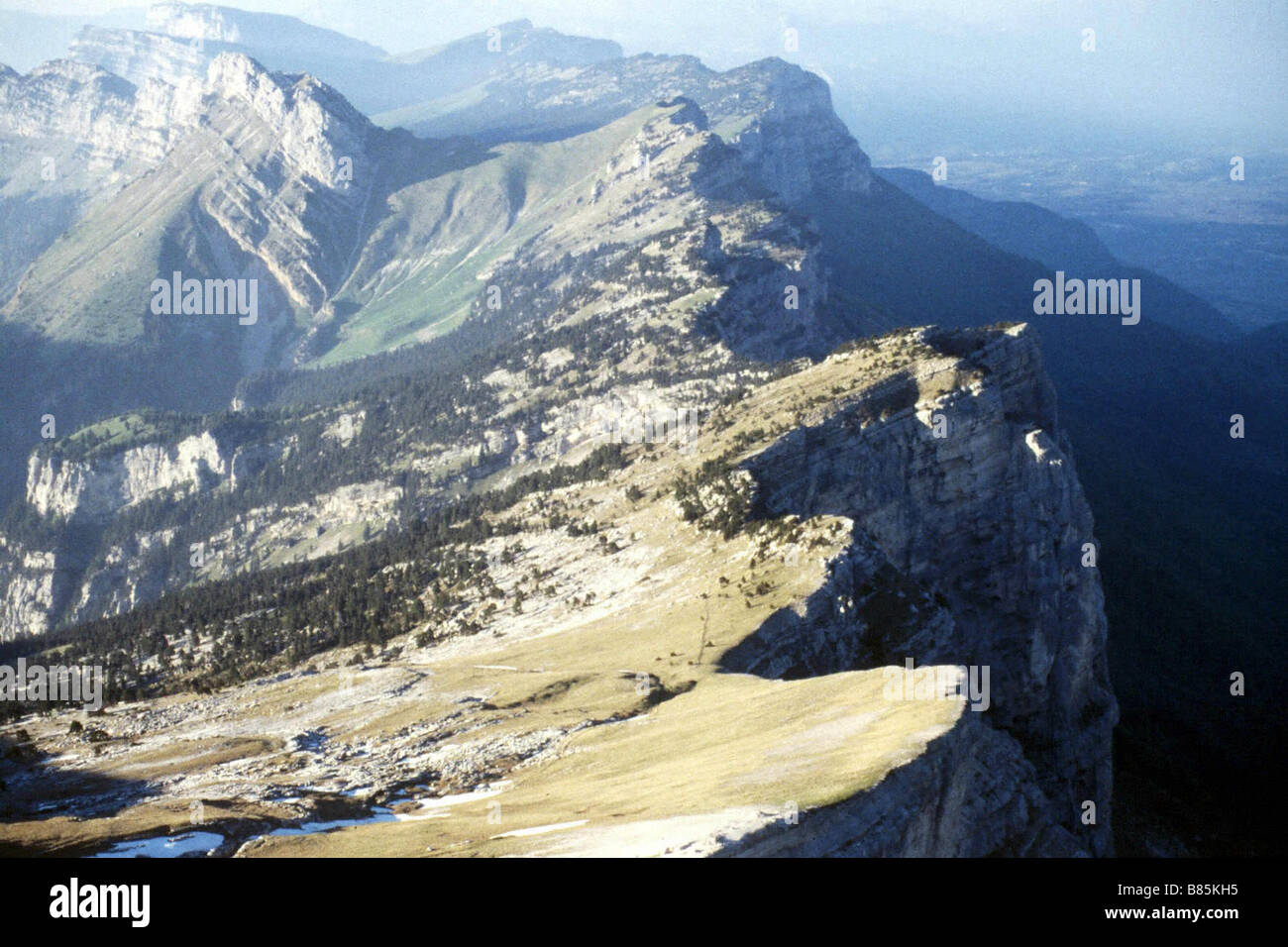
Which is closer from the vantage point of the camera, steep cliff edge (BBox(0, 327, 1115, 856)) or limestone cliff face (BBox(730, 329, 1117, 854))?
steep cliff edge (BBox(0, 327, 1115, 856))

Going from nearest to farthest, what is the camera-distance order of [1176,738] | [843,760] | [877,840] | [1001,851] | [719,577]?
1. [877,840]
2. [843,760]
3. [1001,851]
4. [719,577]
5. [1176,738]

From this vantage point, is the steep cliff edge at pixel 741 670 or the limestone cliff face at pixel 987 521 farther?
the limestone cliff face at pixel 987 521

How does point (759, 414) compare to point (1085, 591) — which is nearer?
point (1085, 591)

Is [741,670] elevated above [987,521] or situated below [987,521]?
below

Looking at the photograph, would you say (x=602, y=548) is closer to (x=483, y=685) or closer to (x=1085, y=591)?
(x=483, y=685)

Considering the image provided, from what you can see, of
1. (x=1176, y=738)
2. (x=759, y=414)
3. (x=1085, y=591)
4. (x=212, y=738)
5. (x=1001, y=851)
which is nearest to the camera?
(x=1001, y=851)

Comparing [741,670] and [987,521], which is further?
[987,521]
